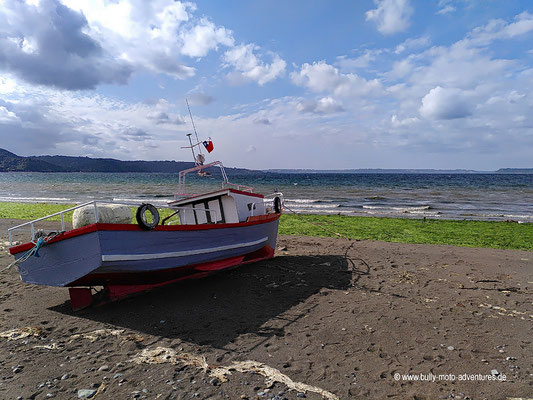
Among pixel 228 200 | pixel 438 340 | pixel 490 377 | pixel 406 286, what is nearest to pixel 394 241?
pixel 406 286

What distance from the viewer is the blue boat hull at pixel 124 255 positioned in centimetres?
654

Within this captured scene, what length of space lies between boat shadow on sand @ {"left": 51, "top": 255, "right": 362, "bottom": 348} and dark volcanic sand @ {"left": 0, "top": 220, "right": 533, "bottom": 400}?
0.04 m

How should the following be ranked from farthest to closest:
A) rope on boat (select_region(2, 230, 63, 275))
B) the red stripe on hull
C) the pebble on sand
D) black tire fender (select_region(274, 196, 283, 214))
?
black tire fender (select_region(274, 196, 283, 214))
the red stripe on hull
rope on boat (select_region(2, 230, 63, 275))
the pebble on sand

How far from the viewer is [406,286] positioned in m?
8.87

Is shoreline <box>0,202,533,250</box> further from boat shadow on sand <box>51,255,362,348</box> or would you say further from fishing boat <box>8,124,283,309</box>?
fishing boat <box>8,124,283,309</box>

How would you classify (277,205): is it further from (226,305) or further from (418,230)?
(418,230)

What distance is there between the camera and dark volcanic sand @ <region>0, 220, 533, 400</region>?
470 cm

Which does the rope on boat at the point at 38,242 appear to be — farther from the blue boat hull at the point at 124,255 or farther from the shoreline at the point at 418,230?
the shoreline at the point at 418,230

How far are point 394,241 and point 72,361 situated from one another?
13793 mm

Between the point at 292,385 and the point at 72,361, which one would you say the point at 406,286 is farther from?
the point at 72,361

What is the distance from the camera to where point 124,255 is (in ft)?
22.4

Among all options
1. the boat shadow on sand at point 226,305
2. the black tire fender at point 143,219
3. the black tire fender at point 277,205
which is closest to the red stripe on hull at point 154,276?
the boat shadow on sand at point 226,305

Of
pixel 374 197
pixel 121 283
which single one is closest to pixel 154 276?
pixel 121 283

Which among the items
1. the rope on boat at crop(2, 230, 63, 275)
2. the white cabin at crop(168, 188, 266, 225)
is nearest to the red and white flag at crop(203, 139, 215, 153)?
the white cabin at crop(168, 188, 266, 225)
